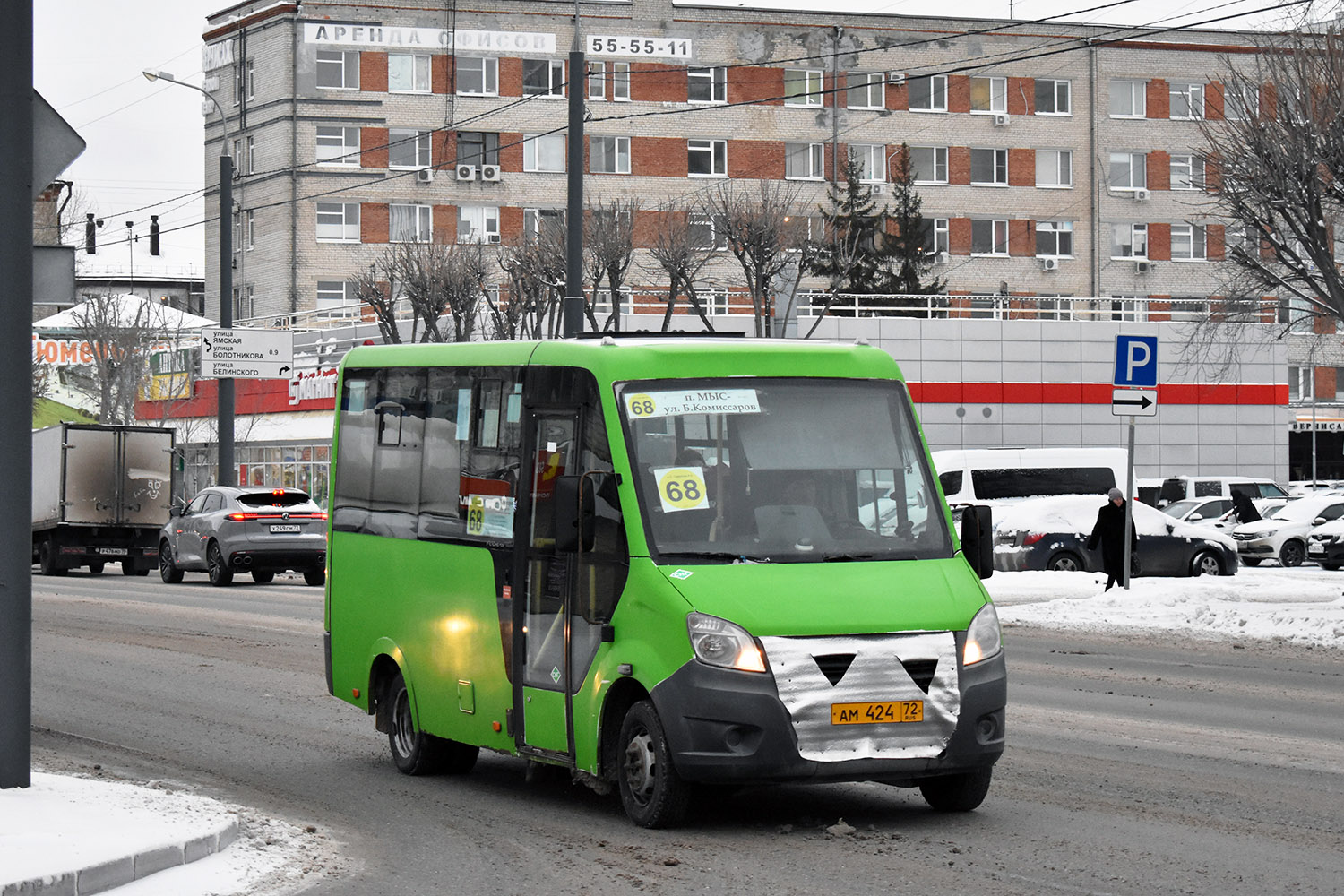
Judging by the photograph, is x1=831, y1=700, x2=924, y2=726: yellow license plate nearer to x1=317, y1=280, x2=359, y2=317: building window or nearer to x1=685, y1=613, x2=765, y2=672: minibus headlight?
x1=685, y1=613, x2=765, y2=672: minibus headlight

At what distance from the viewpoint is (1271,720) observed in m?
13.6

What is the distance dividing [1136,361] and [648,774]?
666 inches

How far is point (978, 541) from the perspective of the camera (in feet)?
32.0

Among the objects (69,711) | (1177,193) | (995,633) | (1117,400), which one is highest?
(1177,193)

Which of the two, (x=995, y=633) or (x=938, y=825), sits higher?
(x=995, y=633)

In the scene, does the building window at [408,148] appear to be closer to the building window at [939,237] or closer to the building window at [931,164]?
the building window at [931,164]

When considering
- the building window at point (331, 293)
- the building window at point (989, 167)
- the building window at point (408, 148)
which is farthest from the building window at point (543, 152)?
the building window at point (989, 167)

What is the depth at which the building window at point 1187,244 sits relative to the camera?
73938 millimetres

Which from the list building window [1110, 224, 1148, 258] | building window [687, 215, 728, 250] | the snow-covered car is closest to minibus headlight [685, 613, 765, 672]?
the snow-covered car

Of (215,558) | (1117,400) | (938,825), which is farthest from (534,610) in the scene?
(215,558)

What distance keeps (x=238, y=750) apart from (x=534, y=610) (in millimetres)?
3266

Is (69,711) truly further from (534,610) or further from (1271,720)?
(1271,720)

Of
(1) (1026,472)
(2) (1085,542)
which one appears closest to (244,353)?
(1) (1026,472)

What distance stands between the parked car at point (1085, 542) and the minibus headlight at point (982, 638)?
2408cm
